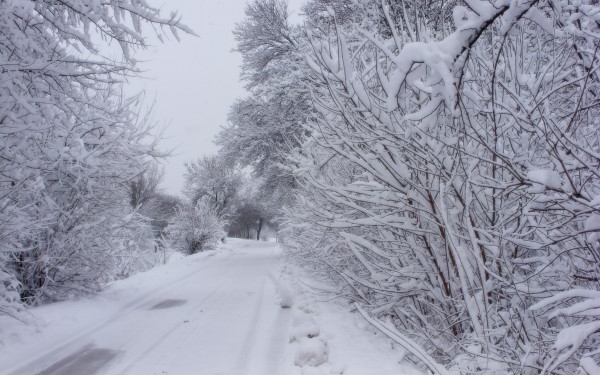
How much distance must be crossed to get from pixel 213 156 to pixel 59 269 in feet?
106

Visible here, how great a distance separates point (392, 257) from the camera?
3449mm

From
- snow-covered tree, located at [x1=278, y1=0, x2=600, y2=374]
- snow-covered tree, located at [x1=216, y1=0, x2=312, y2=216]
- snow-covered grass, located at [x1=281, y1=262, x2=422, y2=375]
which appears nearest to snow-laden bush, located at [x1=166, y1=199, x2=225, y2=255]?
snow-covered tree, located at [x1=216, y1=0, x2=312, y2=216]

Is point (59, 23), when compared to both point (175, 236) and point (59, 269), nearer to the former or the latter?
point (59, 269)

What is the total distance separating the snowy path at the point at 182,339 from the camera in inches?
168

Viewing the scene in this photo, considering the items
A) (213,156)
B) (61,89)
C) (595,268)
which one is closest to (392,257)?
(595,268)

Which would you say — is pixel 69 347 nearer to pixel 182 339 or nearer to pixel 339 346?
pixel 182 339

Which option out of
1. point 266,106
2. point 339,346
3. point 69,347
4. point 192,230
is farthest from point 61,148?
point 192,230

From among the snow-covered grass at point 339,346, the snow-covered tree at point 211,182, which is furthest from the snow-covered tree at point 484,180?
the snow-covered tree at point 211,182

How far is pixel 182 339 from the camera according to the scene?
527cm

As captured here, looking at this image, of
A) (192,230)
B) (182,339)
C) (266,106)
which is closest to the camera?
(182,339)

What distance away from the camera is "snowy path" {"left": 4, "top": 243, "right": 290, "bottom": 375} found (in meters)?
4.26

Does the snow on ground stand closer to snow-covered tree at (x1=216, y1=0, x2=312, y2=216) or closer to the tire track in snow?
the tire track in snow

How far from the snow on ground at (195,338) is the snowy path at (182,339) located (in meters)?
0.01

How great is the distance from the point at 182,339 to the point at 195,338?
0.16m
